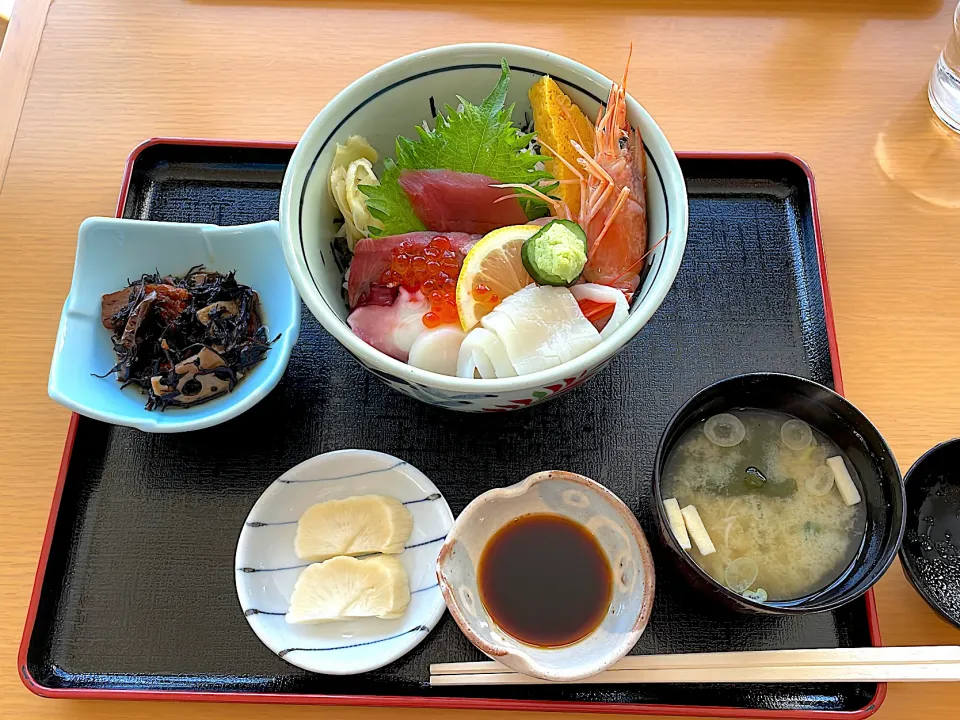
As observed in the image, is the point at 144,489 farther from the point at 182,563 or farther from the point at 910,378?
the point at 910,378

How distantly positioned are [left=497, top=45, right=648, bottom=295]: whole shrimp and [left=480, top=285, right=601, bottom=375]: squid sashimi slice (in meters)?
0.12

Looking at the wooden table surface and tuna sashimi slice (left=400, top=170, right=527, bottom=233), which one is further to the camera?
the wooden table surface

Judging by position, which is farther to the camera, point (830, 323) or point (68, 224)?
point (68, 224)

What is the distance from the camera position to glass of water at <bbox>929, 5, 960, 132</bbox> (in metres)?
1.70

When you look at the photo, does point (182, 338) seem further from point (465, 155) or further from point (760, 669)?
point (760, 669)

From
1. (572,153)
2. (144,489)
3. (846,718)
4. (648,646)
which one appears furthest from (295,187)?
(846,718)

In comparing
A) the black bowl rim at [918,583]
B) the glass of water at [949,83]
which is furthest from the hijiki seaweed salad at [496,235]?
the glass of water at [949,83]

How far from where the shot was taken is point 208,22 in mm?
1876

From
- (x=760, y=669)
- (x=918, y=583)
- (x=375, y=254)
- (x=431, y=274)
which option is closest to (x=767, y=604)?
(x=760, y=669)

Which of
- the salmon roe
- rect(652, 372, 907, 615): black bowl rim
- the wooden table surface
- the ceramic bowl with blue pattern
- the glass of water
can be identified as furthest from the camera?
the glass of water

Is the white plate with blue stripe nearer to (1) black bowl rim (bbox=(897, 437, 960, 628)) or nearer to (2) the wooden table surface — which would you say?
(2) the wooden table surface

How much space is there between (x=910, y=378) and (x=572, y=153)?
850mm

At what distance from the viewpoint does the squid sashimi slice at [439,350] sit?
1.14 meters

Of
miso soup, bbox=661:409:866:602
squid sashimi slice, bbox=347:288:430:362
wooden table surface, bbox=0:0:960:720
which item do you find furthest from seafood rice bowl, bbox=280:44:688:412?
wooden table surface, bbox=0:0:960:720
